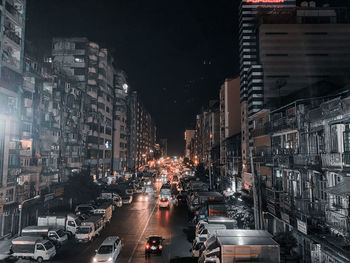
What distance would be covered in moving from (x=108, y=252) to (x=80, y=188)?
77.4 feet

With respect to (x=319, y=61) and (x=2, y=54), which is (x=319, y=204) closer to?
(x=2, y=54)

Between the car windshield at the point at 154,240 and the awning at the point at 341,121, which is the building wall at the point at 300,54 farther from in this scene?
the car windshield at the point at 154,240

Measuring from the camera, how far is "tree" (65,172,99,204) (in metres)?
40.8

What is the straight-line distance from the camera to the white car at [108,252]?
18.9 m

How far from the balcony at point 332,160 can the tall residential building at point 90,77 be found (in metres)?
51.6

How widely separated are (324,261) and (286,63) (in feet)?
177

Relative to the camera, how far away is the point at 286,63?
204 ft

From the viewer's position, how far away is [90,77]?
6612 centimetres

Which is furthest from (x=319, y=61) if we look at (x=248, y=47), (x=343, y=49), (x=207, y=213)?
(x=207, y=213)

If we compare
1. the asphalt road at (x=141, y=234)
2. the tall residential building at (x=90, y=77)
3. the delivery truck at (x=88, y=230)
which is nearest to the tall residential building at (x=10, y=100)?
the delivery truck at (x=88, y=230)

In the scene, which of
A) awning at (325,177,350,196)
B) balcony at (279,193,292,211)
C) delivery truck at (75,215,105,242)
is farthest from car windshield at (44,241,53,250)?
awning at (325,177,350,196)

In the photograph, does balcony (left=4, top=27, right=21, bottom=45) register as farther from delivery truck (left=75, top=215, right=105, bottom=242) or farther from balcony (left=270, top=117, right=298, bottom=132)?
balcony (left=270, top=117, right=298, bottom=132)

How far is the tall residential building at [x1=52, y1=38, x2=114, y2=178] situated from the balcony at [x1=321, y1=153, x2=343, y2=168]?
5160 cm

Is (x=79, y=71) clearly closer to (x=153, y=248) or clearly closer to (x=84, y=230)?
(x=84, y=230)
